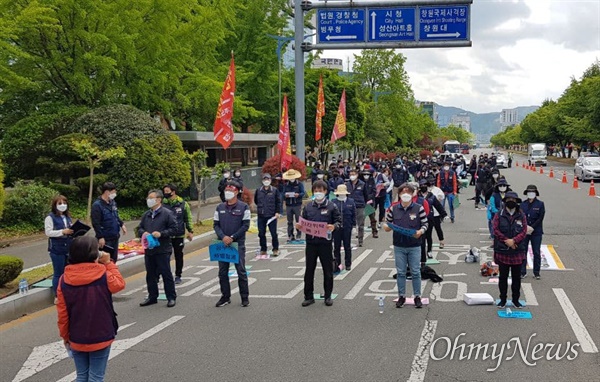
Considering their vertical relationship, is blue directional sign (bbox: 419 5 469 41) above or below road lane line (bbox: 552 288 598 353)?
above

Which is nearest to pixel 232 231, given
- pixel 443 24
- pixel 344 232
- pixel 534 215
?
pixel 344 232

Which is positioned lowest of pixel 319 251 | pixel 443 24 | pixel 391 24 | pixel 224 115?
pixel 319 251

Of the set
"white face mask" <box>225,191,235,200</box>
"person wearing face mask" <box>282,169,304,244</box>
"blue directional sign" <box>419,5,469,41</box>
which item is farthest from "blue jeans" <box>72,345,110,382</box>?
"blue directional sign" <box>419,5,469,41</box>

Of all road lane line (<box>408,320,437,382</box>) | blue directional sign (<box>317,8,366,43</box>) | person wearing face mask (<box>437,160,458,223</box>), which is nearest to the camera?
road lane line (<box>408,320,437,382</box>)

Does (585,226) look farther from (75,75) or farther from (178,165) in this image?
(75,75)

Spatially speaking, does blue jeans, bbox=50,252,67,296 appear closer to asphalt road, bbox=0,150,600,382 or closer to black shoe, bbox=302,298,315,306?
asphalt road, bbox=0,150,600,382

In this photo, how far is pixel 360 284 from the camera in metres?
9.62

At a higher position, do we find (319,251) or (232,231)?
(232,231)

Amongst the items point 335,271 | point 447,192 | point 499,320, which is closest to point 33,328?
point 335,271

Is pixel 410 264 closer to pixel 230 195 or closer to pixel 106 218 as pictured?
pixel 230 195

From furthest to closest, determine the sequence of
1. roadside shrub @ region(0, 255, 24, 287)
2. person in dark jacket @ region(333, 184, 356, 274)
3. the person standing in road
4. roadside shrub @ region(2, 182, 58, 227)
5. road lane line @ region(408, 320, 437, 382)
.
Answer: roadside shrub @ region(2, 182, 58, 227)
person in dark jacket @ region(333, 184, 356, 274)
the person standing in road
roadside shrub @ region(0, 255, 24, 287)
road lane line @ region(408, 320, 437, 382)

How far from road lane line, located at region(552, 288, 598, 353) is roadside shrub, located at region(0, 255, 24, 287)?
814cm

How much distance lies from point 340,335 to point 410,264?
5.76ft

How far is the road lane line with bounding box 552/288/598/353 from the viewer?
6.34m
